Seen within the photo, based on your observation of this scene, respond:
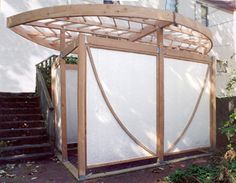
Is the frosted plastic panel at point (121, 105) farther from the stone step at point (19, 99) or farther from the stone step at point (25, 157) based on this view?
the stone step at point (19, 99)

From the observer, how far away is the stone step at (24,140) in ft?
23.6

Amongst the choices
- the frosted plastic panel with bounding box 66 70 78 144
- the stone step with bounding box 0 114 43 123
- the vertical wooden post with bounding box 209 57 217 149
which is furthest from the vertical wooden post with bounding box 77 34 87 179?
the vertical wooden post with bounding box 209 57 217 149

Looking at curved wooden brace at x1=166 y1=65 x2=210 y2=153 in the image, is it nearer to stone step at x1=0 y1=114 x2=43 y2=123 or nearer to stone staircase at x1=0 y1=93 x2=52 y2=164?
stone staircase at x1=0 y1=93 x2=52 y2=164

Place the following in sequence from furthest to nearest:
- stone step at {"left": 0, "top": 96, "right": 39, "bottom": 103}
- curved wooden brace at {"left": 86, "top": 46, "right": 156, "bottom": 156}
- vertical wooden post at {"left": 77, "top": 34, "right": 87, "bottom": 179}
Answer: stone step at {"left": 0, "top": 96, "right": 39, "bottom": 103} < curved wooden brace at {"left": 86, "top": 46, "right": 156, "bottom": 156} < vertical wooden post at {"left": 77, "top": 34, "right": 87, "bottom": 179}

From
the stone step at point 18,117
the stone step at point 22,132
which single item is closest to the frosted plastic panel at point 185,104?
the stone step at point 22,132

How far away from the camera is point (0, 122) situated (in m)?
7.70

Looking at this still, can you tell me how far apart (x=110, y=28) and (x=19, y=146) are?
12.8ft

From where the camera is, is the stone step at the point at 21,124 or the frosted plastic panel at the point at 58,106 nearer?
the frosted plastic panel at the point at 58,106

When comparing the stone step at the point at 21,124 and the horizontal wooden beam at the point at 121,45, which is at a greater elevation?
the horizontal wooden beam at the point at 121,45

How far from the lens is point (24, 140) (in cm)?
735

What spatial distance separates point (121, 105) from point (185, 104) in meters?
2.05

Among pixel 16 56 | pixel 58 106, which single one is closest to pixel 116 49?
pixel 58 106

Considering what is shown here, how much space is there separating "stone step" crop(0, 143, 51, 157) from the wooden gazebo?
381mm

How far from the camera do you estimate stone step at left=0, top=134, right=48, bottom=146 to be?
23.6ft
